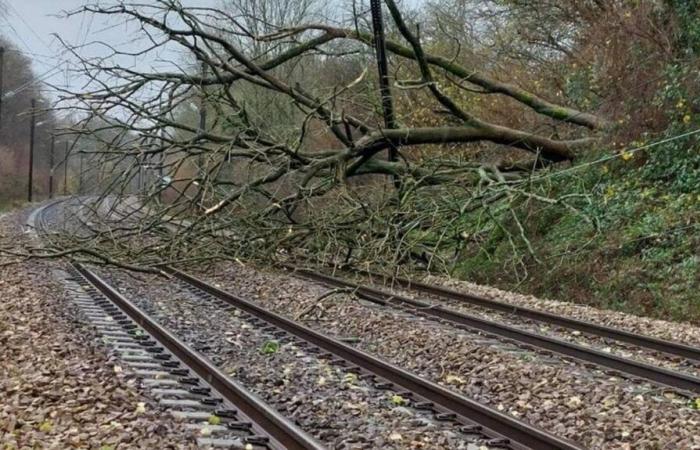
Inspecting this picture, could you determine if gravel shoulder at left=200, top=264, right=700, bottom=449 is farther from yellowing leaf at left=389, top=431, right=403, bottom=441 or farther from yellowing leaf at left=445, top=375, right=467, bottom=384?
yellowing leaf at left=389, top=431, right=403, bottom=441

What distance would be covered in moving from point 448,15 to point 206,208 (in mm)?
16777

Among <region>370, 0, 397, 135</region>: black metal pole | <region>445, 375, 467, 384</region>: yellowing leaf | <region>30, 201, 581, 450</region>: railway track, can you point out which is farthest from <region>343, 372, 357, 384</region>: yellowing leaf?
<region>370, 0, 397, 135</region>: black metal pole

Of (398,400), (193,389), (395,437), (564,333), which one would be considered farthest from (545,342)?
(193,389)

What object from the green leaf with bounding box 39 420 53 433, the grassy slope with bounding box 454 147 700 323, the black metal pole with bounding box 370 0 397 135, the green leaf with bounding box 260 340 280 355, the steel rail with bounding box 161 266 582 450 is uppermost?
the black metal pole with bounding box 370 0 397 135

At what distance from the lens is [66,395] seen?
5758 mm

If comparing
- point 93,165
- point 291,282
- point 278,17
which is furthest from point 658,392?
point 278,17

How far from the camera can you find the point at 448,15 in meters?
28.7

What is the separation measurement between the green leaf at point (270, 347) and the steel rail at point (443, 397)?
1.35 feet

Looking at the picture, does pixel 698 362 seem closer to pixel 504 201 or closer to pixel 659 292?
pixel 659 292

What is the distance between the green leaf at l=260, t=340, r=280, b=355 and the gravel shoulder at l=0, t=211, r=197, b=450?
1680mm

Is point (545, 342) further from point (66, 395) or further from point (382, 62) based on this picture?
point (382, 62)

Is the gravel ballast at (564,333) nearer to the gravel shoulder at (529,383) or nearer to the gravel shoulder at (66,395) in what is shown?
the gravel shoulder at (529,383)

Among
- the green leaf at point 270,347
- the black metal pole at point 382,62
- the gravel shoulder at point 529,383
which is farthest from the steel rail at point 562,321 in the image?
the black metal pole at point 382,62

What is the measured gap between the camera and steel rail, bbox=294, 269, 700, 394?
6910mm
